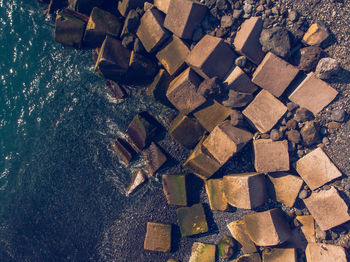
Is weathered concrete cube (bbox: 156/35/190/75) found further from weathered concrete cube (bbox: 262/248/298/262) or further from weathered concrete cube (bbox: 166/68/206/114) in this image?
weathered concrete cube (bbox: 262/248/298/262)

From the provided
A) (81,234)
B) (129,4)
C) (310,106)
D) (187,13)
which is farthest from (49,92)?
(310,106)

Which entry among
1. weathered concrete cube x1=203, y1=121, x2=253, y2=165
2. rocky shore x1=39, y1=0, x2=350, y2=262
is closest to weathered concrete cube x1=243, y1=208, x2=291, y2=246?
rocky shore x1=39, y1=0, x2=350, y2=262

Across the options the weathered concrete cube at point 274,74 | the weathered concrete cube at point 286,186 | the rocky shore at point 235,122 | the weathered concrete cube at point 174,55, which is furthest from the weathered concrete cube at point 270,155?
the weathered concrete cube at point 174,55

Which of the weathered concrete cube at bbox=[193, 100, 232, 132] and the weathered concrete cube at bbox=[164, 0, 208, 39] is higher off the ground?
the weathered concrete cube at bbox=[164, 0, 208, 39]

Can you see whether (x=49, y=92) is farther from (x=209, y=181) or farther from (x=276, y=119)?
(x=276, y=119)

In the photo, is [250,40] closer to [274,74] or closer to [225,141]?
[274,74]

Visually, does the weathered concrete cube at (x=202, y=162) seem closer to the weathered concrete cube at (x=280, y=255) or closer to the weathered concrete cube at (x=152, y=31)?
the weathered concrete cube at (x=280, y=255)

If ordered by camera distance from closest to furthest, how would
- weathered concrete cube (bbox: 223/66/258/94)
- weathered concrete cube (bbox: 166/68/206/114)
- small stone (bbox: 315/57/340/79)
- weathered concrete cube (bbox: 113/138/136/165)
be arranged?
small stone (bbox: 315/57/340/79) < weathered concrete cube (bbox: 223/66/258/94) < weathered concrete cube (bbox: 166/68/206/114) < weathered concrete cube (bbox: 113/138/136/165)
